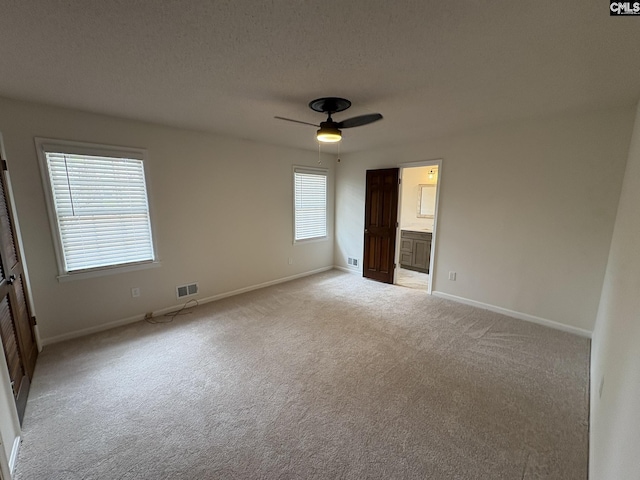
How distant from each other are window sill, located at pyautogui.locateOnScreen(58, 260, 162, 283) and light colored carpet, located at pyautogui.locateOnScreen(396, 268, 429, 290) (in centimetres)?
403

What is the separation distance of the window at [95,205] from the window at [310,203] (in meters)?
2.47

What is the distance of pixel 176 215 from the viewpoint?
11.7 feet

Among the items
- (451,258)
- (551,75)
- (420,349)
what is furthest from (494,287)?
(551,75)

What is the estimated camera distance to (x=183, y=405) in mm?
2020

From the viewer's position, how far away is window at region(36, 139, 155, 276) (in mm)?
2734

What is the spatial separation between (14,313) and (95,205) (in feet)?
4.17

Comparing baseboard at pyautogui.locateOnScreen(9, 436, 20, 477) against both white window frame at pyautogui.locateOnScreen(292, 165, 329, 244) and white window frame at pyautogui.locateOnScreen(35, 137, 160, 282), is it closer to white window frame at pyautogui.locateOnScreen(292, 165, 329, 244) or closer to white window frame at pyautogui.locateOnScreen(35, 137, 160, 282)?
white window frame at pyautogui.locateOnScreen(35, 137, 160, 282)

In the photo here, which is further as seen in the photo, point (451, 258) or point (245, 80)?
point (451, 258)

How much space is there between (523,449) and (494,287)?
236 cm

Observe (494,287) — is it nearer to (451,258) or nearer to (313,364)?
(451,258)

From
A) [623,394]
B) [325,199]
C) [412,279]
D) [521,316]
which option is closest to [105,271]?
[325,199]

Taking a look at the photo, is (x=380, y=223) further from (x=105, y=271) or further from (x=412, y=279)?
(x=105, y=271)

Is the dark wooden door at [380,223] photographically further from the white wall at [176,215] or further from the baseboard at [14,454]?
the baseboard at [14,454]

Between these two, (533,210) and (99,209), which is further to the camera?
(533,210)
